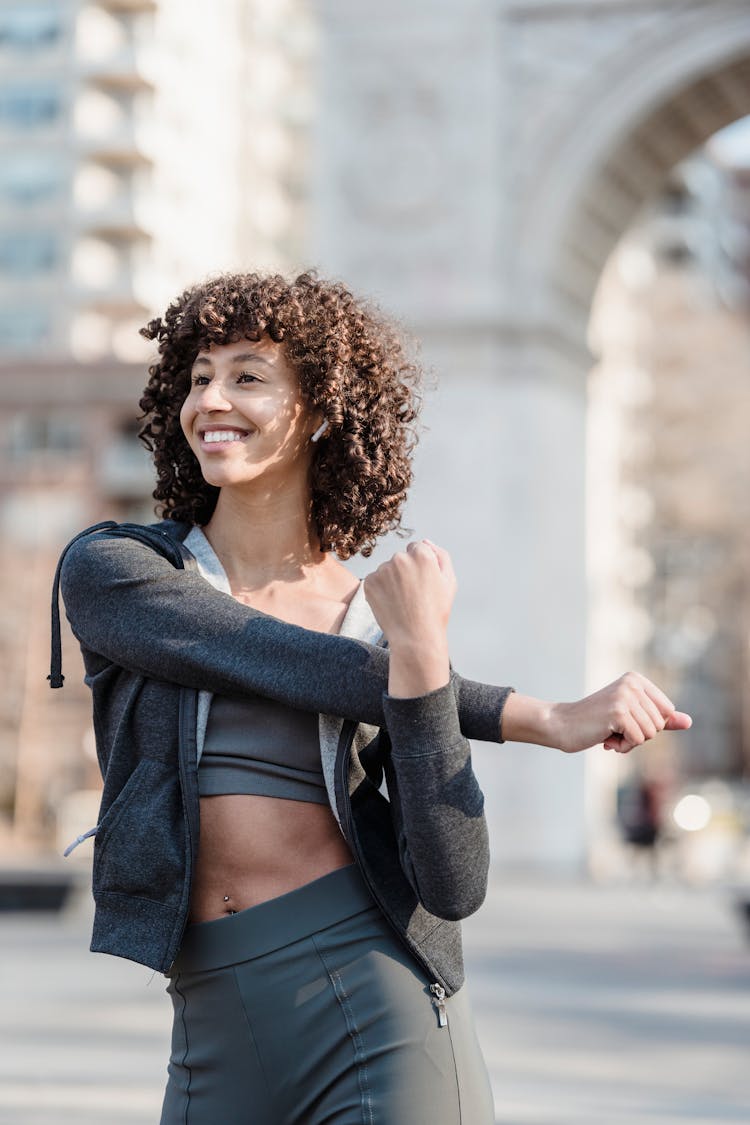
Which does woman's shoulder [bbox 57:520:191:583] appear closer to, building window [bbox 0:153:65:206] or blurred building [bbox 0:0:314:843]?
blurred building [bbox 0:0:314:843]

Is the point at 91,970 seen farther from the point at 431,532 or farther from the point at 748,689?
the point at 748,689

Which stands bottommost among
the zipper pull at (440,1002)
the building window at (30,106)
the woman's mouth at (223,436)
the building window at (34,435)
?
the zipper pull at (440,1002)

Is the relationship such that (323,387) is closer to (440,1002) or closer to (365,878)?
(365,878)

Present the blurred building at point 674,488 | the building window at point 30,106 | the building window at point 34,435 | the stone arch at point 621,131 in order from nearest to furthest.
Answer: the stone arch at point 621,131, the blurred building at point 674,488, the building window at point 34,435, the building window at point 30,106

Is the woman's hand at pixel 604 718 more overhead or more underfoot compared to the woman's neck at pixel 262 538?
more underfoot

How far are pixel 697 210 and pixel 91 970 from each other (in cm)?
8039

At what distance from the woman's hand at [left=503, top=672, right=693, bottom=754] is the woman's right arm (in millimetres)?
41

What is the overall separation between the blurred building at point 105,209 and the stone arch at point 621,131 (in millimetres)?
23272

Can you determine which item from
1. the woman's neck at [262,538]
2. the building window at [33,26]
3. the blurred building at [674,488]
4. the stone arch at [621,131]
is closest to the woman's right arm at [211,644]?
the woman's neck at [262,538]

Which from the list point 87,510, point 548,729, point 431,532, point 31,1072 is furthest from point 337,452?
point 87,510

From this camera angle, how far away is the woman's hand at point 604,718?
7.00 ft

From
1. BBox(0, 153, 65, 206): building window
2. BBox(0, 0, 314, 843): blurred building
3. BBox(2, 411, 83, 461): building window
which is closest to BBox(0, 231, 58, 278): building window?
BBox(0, 0, 314, 843): blurred building

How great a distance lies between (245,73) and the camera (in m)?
63.4

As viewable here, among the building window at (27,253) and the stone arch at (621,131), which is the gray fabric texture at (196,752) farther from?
the building window at (27,253)
